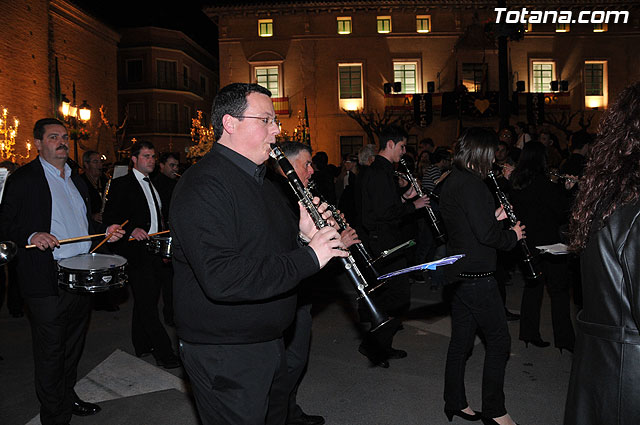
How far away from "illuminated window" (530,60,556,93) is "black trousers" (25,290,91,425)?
108 ft

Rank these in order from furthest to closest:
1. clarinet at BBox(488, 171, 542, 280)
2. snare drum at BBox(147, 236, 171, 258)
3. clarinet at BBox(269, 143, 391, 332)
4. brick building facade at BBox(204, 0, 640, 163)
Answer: brick building facade at BBox(204, 0, 640, 163) < clarinet at BBox(488, 171, 542, 280) < snare drum at BBox(147, 236, 171, 258) < clarinet at BBox(269, 143, 391, 332)

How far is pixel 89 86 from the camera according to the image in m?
29.5

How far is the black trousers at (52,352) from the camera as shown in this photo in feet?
13.5

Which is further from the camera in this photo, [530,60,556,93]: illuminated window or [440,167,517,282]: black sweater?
[530,60,556,93]: illuminated window

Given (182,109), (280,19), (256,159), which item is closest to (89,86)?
(280,19)

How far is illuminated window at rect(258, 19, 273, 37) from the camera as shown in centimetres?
3262

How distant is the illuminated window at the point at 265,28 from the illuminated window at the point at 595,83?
736 inches

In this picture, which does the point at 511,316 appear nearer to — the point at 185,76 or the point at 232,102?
the point at 232,102

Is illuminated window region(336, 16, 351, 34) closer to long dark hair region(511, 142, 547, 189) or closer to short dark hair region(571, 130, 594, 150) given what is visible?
short dark hair region(571, 130, 594, 150)

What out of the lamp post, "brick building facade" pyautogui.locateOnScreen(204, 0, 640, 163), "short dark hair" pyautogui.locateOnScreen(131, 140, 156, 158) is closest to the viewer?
"short dark hair" pyautogui.locateOnScreen(131, 140, 156, 158)

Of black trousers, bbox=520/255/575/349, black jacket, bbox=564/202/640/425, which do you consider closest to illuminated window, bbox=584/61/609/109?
black trousers, bbox=520/255/575/349

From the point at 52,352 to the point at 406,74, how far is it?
30.7 meters

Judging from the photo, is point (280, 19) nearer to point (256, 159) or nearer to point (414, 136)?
point (414, 136)

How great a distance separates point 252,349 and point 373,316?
0.63 metres
